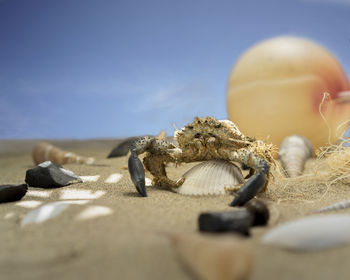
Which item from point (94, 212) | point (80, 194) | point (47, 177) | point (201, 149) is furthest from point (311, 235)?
point (47, 177)

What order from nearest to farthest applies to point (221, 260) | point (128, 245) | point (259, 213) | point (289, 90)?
point (221, 260) < point (128, 245) < point (259, 213) < point (289, 90)

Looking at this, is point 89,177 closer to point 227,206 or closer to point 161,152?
point 161,152

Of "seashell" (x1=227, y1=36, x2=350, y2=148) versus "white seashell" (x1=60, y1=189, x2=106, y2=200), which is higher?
"seashell" (x1=227, y1=36, x2=350, y2=148)

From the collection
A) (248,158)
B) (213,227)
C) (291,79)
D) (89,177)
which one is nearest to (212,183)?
(248,158)

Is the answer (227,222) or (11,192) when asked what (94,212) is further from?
(11,192)

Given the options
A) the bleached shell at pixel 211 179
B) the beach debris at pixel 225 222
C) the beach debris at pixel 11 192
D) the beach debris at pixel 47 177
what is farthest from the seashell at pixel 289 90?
the beach debris at pixel 225 222

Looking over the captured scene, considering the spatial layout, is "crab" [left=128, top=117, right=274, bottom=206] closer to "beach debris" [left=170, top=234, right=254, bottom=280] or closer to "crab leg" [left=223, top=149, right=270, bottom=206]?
"crab leg" [left=223, top=149, right=270, bottom=206]

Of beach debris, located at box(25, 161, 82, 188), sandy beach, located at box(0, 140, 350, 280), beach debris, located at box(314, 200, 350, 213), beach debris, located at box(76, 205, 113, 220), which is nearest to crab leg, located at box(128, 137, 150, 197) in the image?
sandy beach, located at box(0, 140, 350, 280)

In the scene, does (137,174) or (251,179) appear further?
(137,174)
